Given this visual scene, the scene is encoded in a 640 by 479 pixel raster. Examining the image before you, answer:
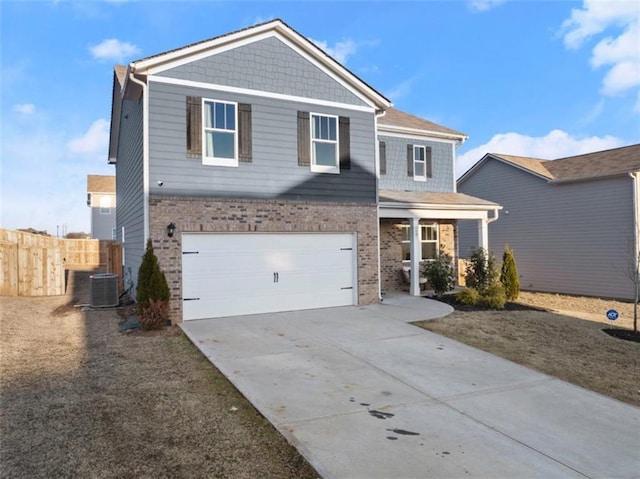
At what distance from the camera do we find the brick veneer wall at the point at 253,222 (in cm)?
957

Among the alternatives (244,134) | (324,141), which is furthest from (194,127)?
(324,141)

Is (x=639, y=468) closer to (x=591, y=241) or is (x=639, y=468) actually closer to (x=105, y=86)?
(x=591, y=241)

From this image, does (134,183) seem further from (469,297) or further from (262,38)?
(469,297)

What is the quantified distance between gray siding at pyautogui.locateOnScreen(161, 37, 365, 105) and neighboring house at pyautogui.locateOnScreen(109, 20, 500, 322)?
0.03 metres

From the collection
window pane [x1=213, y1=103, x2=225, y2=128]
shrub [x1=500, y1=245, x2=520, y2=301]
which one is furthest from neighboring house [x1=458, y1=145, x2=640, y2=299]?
window pane [x1=213, y1=103, x2=225, y2=128]

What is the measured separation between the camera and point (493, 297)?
496 inches

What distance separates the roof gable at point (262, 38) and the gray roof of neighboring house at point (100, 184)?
97.4ft

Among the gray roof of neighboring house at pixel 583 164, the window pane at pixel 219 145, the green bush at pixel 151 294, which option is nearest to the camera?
the green bush at pixel 151 294

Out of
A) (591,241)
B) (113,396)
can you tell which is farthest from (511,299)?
(113,396)

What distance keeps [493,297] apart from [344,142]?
20.4 feet

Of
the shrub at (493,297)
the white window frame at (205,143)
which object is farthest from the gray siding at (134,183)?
the shrub at (493,297)

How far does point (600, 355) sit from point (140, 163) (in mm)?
10684

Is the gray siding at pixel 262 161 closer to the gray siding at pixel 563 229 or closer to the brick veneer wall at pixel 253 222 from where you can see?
the brick veneer wall at pixel 253 222

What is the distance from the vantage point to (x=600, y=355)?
827 centimetres
